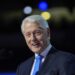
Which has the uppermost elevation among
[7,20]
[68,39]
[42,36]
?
[42,36]

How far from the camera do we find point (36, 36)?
8.68 feet

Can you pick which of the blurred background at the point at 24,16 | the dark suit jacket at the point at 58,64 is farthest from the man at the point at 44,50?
the blurred background at the point at 24,16

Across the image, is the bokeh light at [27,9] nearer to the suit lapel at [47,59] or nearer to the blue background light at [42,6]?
the blue background light at [42,6]

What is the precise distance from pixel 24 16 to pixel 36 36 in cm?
246

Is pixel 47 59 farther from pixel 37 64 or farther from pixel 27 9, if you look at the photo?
pixel 27 9

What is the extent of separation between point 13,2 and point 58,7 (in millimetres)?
587

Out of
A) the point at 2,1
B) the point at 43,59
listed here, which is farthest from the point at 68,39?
the point at 43,59

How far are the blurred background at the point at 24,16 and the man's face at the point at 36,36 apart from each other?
2.37 m

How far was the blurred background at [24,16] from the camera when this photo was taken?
200 inches

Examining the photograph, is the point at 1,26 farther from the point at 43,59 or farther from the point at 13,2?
the point at 43,59

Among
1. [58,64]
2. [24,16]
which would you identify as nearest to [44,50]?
[58,64]

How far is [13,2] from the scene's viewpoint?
16.7 ft

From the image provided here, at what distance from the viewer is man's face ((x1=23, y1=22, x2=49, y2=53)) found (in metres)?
2.63

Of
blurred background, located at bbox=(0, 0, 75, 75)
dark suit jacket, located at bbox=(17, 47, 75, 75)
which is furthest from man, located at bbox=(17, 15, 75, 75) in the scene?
blurred background, located at bbox=(0, 0, 75, 75)
